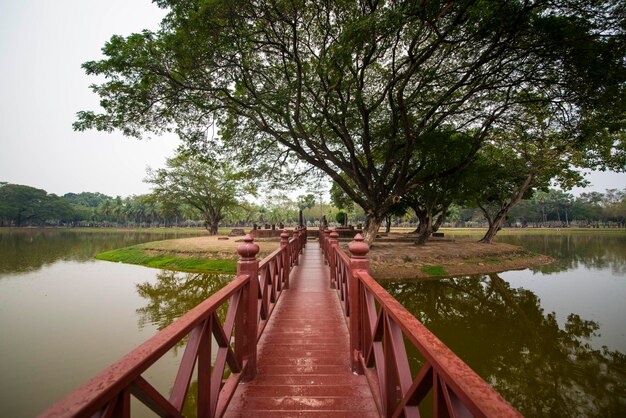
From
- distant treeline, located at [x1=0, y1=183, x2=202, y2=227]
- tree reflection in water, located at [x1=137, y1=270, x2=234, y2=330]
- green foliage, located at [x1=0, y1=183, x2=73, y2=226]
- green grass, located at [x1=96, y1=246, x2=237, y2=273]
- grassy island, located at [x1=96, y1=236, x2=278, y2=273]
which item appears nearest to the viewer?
tree reflection in water, located at [x1=137, y1=270, x2=234, y2=330]

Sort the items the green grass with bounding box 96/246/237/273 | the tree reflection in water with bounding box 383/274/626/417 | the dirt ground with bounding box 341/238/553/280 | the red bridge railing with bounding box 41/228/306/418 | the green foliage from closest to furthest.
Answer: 1. the red bridge railing with bounding box 41/228/306/418
2. the tree reflection in water with bounding box 383/274/626/417
3. the dirt ground with bounding box 341/238/553/280
4. the green grass with bounding box 96/246/237/273
5. the green foliage

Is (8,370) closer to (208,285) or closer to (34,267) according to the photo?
(208,285)

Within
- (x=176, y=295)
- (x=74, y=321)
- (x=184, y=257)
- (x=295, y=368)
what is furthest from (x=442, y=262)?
(x=74, y=321)

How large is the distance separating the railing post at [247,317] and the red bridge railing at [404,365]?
1.20 meters

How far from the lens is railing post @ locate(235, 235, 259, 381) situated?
3297mm

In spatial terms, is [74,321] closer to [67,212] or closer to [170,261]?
[170,261]

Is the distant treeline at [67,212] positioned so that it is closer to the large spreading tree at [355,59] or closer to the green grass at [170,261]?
the green grass at [170,261]

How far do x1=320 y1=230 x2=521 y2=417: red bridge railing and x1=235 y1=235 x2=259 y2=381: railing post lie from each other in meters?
1.20

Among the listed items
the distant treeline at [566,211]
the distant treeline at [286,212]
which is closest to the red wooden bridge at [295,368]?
the distant treeline at [286,212]

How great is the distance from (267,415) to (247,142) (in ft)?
A: 47.6

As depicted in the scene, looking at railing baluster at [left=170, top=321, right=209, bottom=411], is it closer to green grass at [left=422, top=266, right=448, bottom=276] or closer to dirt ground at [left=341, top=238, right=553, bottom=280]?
dirt ground at [left=341, top=238, right=553, bottom=280]

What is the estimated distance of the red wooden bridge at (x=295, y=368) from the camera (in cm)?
126

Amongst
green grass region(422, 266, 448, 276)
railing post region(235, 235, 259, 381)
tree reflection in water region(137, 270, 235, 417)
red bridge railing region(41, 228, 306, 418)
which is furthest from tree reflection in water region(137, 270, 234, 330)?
green grass region(422, 266, 448, 276)

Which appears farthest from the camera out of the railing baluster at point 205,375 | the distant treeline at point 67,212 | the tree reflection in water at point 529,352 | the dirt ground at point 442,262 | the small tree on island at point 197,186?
the distant treeline at point 67,212
